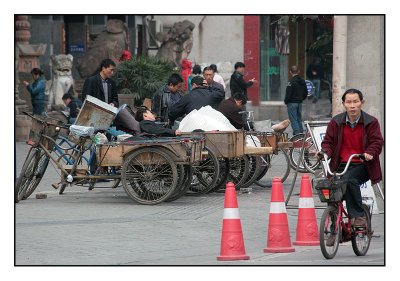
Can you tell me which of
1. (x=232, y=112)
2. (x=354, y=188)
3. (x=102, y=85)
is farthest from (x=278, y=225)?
(x=102, y=85)

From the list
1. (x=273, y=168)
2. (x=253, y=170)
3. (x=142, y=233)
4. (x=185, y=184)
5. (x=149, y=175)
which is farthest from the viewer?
(x=273, y=168)

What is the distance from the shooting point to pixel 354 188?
27.5 feet

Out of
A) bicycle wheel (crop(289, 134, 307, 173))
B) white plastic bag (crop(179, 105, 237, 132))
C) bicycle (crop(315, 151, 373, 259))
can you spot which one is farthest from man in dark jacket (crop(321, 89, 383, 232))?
bicycle wheel (crop(289, 134, 307, 173))

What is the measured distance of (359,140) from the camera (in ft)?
27.7

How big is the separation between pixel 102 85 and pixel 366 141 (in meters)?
6.00

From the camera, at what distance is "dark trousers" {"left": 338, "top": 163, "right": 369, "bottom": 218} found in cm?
838

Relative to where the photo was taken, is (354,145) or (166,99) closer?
(354,145)

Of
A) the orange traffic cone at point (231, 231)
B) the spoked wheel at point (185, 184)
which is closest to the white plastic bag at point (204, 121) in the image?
the spoked wheel at point (185, 184)

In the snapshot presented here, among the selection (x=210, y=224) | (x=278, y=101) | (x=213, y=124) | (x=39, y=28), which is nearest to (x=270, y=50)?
(x=278, y=101)

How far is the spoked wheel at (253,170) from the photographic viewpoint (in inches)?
526

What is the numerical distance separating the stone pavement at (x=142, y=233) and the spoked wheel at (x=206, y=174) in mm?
154

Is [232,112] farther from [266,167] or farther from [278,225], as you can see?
[278,225]

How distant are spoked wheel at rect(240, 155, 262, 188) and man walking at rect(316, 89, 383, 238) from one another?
478 centimetres

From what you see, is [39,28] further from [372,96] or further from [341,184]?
[341,184]
